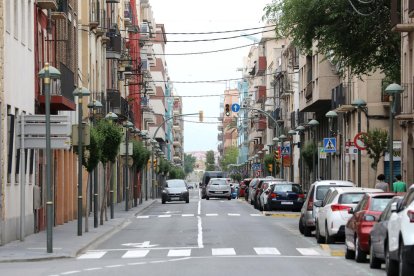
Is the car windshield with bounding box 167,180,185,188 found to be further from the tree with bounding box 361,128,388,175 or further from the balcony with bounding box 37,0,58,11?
the balcony with bounding box 37,0,58,11

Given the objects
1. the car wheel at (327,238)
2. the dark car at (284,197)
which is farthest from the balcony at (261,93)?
the car wheel at (327,238)

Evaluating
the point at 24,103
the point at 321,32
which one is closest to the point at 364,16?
the point at 321,32

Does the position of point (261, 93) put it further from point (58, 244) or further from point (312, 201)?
point (58, 244)

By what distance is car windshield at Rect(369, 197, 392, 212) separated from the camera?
25.0 meters

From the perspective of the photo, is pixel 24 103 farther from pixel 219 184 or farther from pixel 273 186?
pixel 219 184

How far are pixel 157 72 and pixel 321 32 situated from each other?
109955 mm

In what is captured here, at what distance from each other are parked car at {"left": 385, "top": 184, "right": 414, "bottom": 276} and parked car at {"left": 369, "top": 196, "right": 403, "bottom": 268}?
1.77ft

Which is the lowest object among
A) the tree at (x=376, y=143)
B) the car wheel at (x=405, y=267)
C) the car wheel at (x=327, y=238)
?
the car wheel at (x=327, y=238)

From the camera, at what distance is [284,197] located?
59.1m

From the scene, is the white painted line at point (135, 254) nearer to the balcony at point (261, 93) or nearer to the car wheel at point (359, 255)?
the car wheel at point (359, 255)

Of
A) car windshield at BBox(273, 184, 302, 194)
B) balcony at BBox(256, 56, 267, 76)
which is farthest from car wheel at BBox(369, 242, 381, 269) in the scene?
balcony at BBox(256, 56, 267, 76)

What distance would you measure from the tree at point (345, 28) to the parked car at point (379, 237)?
74.8ft

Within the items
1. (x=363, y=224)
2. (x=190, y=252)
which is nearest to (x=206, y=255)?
(x=190, y=252)

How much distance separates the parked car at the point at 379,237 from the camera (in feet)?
69.8
